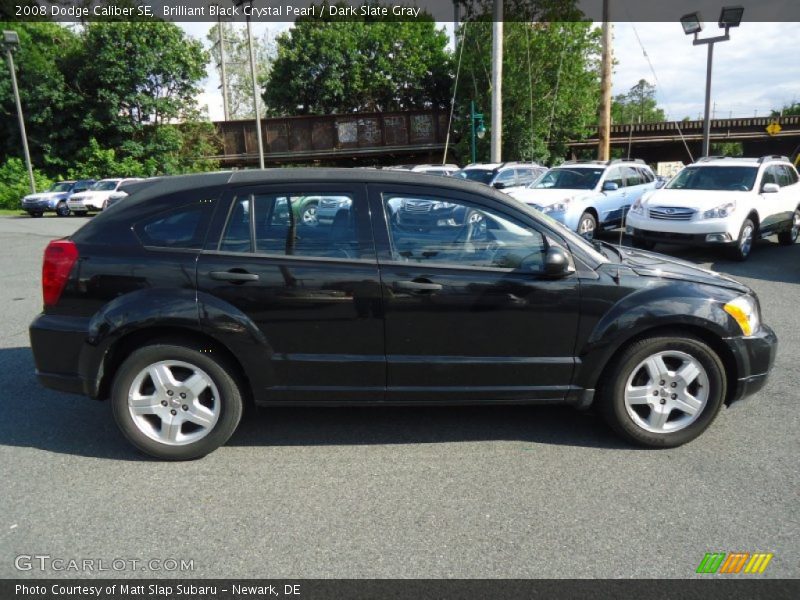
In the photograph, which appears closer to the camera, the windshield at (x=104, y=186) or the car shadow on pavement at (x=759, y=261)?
the car shadow on pavement at (x=759, y=261)

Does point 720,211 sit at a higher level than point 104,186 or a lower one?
lower

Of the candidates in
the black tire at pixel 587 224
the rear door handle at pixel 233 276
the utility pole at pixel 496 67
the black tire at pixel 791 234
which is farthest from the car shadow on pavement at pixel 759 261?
the utility pole at pixel 496 67

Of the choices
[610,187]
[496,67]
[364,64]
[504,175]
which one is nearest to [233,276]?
[610,187]

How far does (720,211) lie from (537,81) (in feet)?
87.2

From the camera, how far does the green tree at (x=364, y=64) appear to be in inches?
1542

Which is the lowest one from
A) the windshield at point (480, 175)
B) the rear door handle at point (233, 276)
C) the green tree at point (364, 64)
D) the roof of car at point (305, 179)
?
the rear door handle at point (233, 276)

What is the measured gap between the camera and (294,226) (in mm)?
3742

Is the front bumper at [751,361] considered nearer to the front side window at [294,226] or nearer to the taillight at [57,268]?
the front side window at [294,226]

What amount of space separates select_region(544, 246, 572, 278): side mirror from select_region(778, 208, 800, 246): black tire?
35.7ft

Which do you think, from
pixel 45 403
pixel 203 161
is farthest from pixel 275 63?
pixel 45 403

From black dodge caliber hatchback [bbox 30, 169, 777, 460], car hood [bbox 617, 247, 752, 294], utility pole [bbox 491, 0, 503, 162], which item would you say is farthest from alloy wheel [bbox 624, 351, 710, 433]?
utility pole [bbox 491, 0, 503, 162]

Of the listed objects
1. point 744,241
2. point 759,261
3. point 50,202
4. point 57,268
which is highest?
point 57,268

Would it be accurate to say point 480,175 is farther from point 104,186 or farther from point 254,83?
point 104,186

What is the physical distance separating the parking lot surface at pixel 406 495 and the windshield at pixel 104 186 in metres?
26.0
